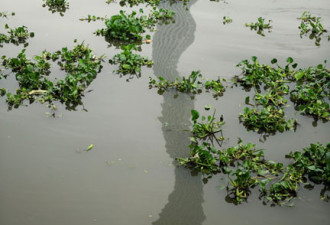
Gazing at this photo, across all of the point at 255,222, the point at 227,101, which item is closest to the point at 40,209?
the point at 255,222

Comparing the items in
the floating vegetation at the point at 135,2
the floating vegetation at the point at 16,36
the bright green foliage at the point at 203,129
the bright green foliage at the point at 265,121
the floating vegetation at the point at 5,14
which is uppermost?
the floating vegetation at the point at 135,2

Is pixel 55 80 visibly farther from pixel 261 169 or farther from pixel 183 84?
pixel 261 169

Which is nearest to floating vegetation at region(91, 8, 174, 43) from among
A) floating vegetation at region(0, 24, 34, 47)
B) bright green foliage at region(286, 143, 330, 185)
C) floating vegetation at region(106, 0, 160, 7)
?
floating vegetation at region(0, 24, 34, 47)

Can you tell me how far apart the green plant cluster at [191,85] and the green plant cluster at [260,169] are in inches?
46.3

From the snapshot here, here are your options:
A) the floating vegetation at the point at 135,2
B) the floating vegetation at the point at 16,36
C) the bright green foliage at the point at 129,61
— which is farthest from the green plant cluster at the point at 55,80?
the floating vegetation at the point at 135,2

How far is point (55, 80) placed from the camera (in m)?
5.03

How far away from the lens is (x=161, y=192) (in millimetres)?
3410

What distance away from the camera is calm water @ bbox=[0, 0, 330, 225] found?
320 cm

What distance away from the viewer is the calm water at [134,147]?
3199mm

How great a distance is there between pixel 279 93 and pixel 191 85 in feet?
4.32

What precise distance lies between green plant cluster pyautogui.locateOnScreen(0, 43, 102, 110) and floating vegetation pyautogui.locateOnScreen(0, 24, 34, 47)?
2.41 ft

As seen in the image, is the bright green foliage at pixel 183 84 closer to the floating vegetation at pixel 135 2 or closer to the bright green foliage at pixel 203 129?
the bright green foliage at pixel 203 129

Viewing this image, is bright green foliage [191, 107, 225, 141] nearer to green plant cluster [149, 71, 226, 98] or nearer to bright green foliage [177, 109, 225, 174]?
bright green foliage [177, 109, 225, 174]

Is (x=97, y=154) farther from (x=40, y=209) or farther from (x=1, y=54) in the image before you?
(x=1, y=54)
